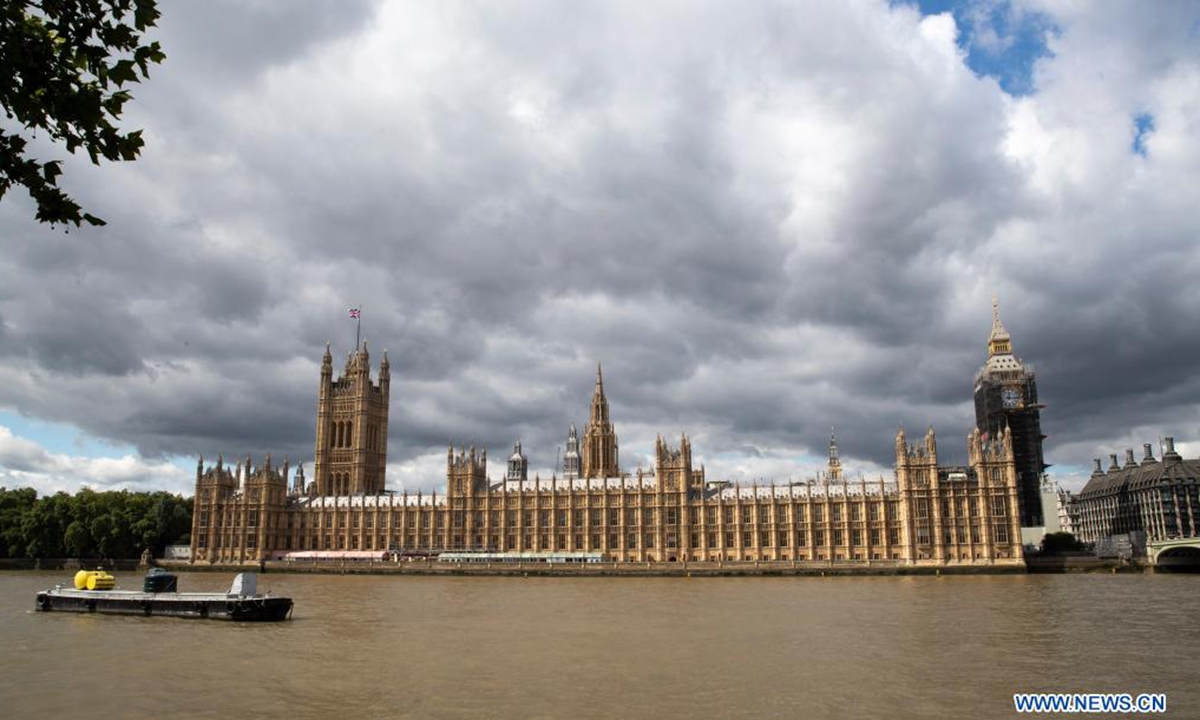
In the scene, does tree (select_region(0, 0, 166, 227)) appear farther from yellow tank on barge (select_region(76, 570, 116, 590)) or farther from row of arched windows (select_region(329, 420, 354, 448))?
row of arched windows (select_region(329, 420, 354, 448))

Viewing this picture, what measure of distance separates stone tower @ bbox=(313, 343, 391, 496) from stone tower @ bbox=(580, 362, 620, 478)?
4220 centimetres

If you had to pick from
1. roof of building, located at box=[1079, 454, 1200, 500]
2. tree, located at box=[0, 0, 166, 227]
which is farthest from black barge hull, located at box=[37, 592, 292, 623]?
roof of building, located at box=[1079, 454, 1200, 500]

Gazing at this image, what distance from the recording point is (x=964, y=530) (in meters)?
115

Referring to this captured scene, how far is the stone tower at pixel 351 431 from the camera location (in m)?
164

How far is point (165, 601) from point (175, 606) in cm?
89

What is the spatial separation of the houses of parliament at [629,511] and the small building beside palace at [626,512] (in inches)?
7.5

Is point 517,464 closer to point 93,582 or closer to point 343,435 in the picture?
point 343,435

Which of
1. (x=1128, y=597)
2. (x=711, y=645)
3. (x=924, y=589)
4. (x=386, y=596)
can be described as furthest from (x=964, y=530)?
(x=711, y=645)

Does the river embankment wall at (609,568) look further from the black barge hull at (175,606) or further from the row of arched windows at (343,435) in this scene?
the black barge hull at (175,606)

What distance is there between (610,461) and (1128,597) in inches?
4065

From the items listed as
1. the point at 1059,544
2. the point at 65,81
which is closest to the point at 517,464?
the point at 1059,544

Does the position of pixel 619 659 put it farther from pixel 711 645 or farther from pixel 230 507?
pixel 230 507

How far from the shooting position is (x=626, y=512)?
131 meters

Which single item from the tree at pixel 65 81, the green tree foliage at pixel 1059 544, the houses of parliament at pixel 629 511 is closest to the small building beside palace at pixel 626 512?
the houses of parliament at pixel 629 511
